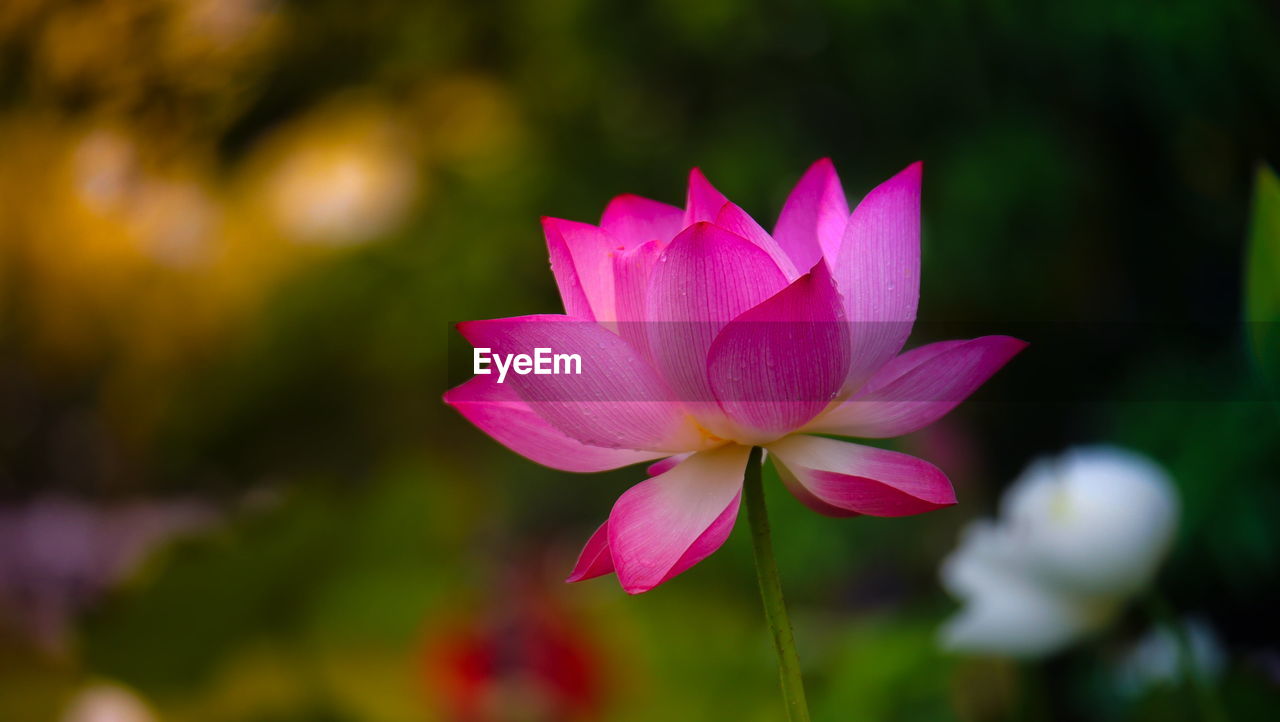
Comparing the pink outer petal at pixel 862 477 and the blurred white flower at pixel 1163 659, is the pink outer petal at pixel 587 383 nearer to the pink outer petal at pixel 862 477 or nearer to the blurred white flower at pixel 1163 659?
the pink outer petal at pixel 862 477

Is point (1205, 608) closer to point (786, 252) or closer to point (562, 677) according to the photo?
point (562, 677)

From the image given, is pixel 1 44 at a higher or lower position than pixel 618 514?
higher

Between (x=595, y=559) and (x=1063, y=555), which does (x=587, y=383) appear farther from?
(x=1063, y=555)

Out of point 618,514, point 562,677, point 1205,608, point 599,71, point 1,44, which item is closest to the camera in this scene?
point 618,514

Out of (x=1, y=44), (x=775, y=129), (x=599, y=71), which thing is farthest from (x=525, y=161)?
(x=1, y=44)

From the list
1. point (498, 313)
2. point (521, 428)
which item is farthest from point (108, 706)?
point (498, 313)
